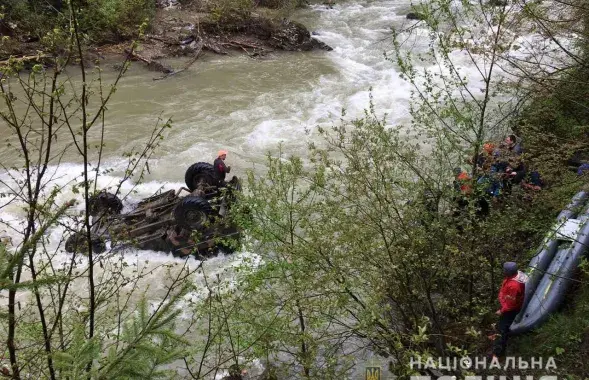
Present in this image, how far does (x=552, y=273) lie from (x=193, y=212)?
227 inches

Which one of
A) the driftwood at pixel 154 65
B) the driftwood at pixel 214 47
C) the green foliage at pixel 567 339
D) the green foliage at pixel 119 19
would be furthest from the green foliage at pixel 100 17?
the green foliage at pixel 567 339

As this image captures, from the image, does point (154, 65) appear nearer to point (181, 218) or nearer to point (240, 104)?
point (240, 104)

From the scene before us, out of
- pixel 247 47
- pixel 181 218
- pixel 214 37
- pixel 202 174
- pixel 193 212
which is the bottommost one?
pixel 181 218

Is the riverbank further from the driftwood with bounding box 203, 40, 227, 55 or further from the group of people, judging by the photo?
the group of people

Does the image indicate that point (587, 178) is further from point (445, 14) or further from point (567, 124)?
point (567, 124)

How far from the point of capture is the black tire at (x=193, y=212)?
28.7 feet

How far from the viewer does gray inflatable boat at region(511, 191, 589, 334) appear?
19.5 ft

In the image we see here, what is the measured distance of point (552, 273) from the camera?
233 inches

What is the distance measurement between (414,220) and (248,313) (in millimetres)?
2161

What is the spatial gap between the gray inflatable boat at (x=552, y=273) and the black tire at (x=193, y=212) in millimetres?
5214

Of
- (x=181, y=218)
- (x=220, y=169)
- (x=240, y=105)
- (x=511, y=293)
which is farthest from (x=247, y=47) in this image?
(x=511, y=293)

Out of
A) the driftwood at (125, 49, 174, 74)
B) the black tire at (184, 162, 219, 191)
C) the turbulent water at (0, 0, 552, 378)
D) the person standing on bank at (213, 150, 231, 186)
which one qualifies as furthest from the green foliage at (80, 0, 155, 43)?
the person standing on bank at (213, 150, 231, 186)

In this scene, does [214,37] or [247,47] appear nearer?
[247,47]

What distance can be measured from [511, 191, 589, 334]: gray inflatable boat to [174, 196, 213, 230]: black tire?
521cm
